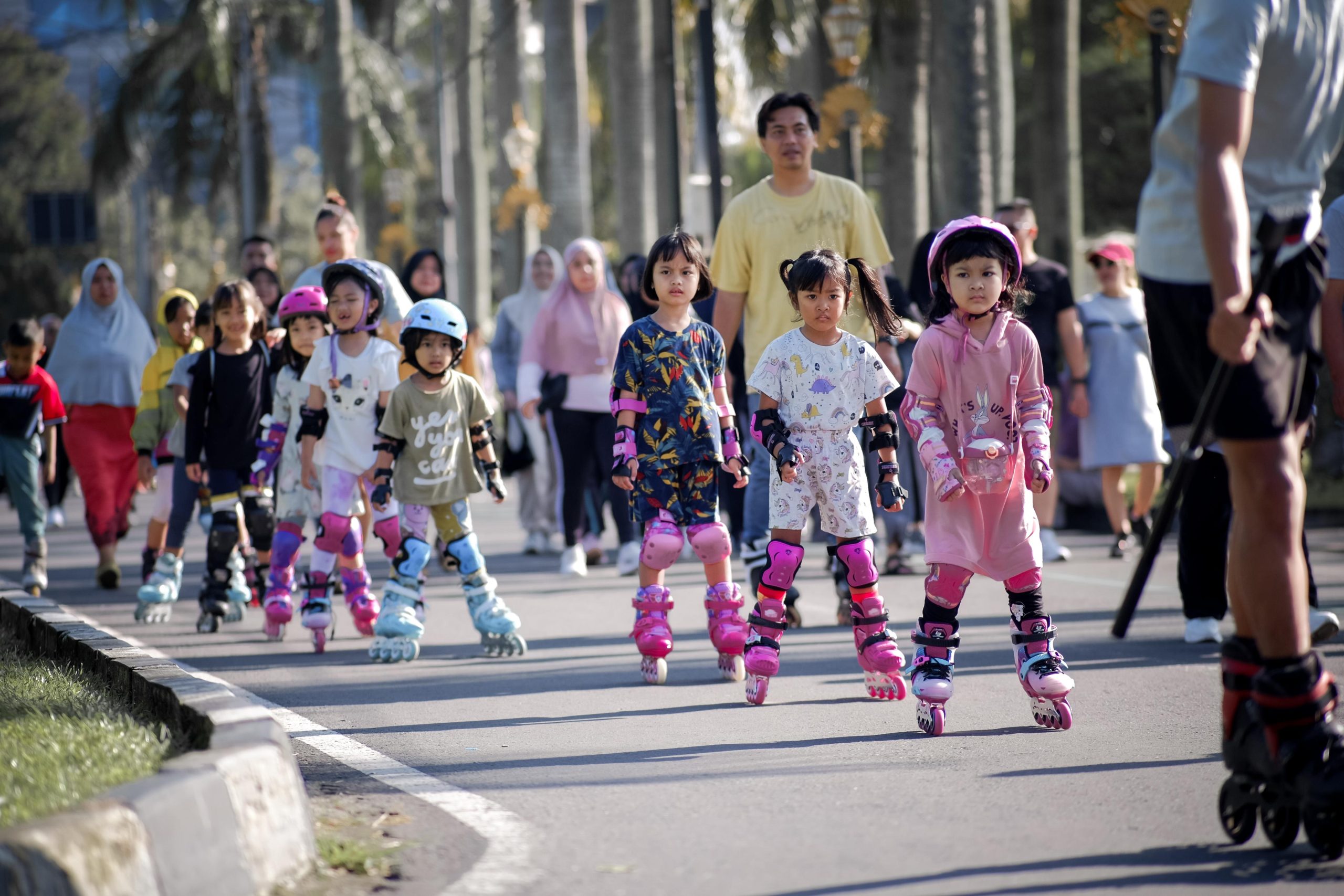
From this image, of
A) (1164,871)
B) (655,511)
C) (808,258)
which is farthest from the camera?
(655,511)

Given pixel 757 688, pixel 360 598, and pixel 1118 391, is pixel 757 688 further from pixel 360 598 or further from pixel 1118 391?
pixel 1118 391

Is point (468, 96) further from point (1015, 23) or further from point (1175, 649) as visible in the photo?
point (1175, 649)

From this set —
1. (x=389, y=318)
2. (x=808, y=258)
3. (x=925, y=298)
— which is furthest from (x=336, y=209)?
(x=808, y=258)

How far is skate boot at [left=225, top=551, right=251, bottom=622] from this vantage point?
9.82 meters

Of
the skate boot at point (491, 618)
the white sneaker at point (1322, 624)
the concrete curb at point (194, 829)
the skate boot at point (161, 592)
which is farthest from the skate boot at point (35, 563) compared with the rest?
the white sneaker at point (1322, 624)

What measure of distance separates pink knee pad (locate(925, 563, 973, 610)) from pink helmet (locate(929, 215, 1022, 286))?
3.46 feet

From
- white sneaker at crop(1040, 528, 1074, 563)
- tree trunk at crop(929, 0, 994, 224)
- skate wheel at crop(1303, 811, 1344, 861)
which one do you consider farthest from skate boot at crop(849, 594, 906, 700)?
tree trunk at crop(929, 0, 994, 224)

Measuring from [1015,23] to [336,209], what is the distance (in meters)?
24.0

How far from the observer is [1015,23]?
1255 inches

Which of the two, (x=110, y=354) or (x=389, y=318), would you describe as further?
(x=110, y=354)

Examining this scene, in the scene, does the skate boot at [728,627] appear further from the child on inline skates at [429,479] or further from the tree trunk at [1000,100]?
the tree trunk at [1000,100]

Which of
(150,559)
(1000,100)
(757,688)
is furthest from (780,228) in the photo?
(1000,100)

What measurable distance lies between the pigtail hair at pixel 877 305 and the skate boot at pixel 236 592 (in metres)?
4.13

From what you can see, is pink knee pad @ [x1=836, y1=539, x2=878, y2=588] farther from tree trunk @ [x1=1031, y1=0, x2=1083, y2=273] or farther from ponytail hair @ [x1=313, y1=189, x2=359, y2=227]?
tree trunk @ [x1=1031, y1=0, x2=1083, y2=273]
